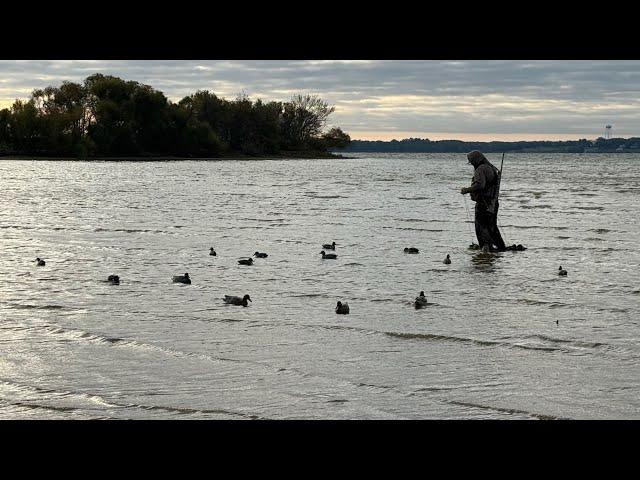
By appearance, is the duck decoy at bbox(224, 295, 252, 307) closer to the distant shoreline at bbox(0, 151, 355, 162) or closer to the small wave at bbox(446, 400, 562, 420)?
the small wave at bbox(446, 400, 562, 420)

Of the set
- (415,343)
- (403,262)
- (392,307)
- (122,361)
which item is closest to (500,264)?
(403,262)

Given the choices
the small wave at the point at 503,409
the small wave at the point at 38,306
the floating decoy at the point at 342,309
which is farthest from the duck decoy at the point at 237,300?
the small wave at the point at 503,409

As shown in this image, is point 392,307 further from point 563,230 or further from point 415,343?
point 563,230

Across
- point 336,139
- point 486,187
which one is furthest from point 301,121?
point 486,187

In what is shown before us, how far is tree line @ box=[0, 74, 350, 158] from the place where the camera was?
12266 cm

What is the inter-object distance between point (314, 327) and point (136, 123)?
128 meters

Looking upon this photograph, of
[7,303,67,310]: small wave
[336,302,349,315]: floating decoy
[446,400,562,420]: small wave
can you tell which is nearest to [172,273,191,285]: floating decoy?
[7,303,67,310]: small wave

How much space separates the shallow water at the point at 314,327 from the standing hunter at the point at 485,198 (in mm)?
678

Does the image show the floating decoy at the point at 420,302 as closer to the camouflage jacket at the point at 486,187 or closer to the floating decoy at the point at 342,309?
the floating decoy at the point at 342,309

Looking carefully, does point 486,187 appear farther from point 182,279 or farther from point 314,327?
point 314,327

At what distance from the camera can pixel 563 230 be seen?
27.7 meters

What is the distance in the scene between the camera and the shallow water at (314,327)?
8.27 metres

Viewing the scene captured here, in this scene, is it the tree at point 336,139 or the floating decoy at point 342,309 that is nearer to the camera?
the floating decoy at point 342,309
